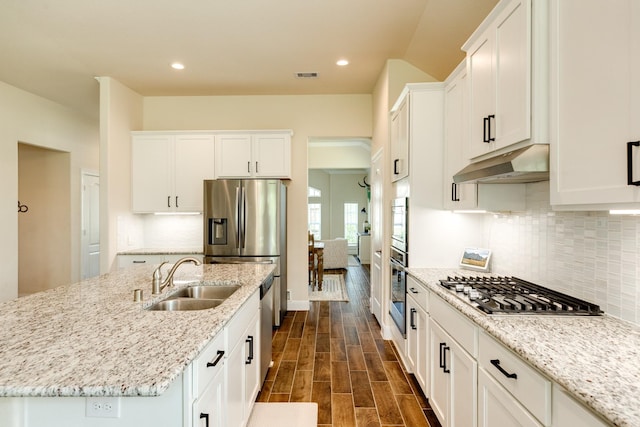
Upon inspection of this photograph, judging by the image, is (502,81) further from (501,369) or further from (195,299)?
(195,299)

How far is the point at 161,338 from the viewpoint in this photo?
4.09ft

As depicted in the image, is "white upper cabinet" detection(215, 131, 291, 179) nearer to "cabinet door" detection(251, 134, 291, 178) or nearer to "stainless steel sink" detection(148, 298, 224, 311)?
"cabinet door" detection(251, 134, 291, 178)

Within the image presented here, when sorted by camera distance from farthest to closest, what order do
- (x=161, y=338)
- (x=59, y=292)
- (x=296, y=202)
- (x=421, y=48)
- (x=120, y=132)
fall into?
(x=296, y=202) < (x=120, y=132) < (x=421, y=48) < (x=59, y=292) < (x=161, y=338)

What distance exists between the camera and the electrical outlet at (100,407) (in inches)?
40.6

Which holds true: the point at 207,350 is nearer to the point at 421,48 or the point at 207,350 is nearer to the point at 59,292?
the point at 59,292

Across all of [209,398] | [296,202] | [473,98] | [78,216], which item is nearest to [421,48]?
[473,98]

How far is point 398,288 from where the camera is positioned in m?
3.03

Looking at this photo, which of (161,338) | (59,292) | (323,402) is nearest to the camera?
(161,338)

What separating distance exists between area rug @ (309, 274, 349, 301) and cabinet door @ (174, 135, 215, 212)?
2.43 meters

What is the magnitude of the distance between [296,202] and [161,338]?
11.4 feet

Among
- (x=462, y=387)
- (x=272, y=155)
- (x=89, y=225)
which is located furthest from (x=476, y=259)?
(x=89, y=225)

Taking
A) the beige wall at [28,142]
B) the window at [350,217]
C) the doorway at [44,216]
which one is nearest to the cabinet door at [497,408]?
the beige wall at [28,142]

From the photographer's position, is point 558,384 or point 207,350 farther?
point 207,350

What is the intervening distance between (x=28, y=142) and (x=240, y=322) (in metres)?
4.65
